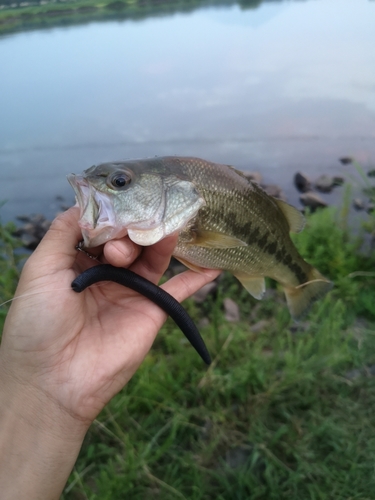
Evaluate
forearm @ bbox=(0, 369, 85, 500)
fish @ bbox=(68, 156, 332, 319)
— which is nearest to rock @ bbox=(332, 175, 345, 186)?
fish @ bbox=(68, 156, 332, 319)

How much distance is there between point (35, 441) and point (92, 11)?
662 inches

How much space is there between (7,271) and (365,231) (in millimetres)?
3707

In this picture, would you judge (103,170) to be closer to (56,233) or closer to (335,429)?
(56,233)

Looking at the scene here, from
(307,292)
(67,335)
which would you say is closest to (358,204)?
(307,292)

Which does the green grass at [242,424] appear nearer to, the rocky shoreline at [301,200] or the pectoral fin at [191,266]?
the pectoral fin at [191,266]

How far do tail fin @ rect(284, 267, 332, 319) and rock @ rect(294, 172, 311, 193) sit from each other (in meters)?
3.60

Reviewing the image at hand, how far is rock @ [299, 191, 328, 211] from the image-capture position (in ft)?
18.6

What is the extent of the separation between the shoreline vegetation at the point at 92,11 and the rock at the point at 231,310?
1111cm

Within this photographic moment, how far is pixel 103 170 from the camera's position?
1.82 meters

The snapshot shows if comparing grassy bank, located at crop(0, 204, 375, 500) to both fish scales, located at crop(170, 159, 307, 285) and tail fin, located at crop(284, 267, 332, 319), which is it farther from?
fish scales, located at crop(170, 159, 307, 285)

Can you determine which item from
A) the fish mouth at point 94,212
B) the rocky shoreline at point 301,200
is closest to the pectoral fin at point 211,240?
the fish mouth at point 94,212

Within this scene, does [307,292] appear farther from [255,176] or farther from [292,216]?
[255,176]

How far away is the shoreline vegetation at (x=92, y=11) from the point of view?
43.2 feet

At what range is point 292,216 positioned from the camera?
7.97 ft
